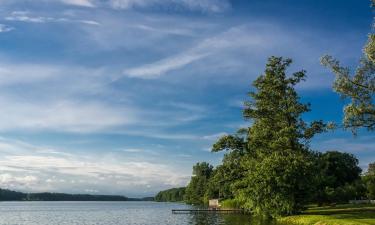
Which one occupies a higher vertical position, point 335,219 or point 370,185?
point 370,185

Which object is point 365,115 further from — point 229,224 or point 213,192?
point 213,192

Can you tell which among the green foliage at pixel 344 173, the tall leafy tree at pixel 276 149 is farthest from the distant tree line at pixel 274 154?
the green foliage at pixel 344 173

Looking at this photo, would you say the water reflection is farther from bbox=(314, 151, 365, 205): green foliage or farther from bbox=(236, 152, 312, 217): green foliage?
bbox=(314, 151, 365, 205): green foliage

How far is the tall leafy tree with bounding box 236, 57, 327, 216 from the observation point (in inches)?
2562

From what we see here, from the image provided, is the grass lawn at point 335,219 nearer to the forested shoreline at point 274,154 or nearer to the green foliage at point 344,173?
the forested shoreline at point 274,154

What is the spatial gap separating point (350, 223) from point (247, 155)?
2855 centimetres

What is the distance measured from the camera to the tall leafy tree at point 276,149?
213 ft

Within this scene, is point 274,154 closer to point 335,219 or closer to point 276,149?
point 276,149

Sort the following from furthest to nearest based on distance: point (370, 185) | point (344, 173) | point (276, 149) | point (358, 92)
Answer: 1. point (344, 173)
2. point (370, 185)
3. point (276, 149)
4. point (358, 92)

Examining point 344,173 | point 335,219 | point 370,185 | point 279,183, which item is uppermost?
point 344,173

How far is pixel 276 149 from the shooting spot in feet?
226

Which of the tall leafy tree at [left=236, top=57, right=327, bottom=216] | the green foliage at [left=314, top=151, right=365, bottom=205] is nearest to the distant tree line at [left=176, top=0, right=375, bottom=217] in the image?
the tall leafy tree at [left=236, top=57, right=327, bottom=216]

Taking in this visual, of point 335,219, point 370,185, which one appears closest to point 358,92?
point 335,219

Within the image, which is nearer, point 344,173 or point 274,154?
point 274,154
